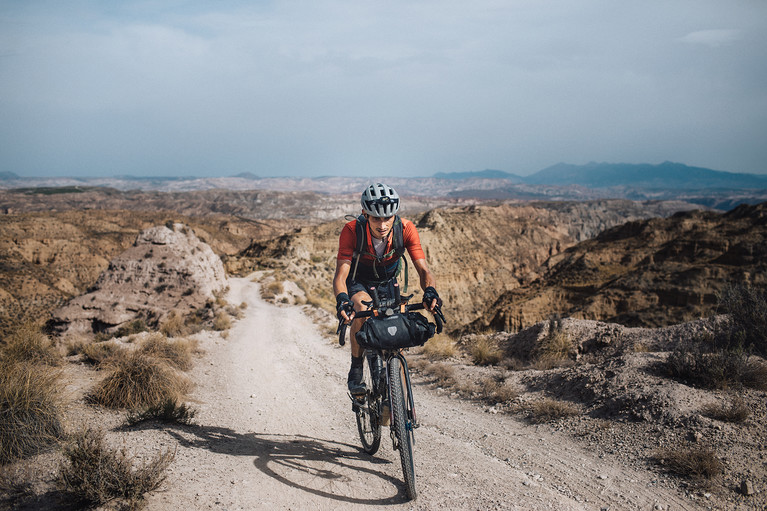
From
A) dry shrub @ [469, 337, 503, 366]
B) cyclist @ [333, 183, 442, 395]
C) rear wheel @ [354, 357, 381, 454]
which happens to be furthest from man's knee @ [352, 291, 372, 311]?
dry shrub @ [469, 337, 503, 366]

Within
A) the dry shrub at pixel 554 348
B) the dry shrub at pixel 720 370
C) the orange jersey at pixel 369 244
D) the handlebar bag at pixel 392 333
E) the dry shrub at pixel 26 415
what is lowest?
the dry shrub at pixel 554 348

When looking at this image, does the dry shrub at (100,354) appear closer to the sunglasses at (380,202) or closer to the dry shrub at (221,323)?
the dry shrub at (221,323)

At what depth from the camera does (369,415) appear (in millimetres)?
4688

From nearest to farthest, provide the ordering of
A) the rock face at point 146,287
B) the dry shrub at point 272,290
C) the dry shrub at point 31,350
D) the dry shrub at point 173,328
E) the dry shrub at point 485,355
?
1. the dry shrub at point 31,350
2. the dry shrub at point 485,355
3. the dry shrub at point 173,328
4. the rock face at point 146,287
5. the dry shrub at point 272,290

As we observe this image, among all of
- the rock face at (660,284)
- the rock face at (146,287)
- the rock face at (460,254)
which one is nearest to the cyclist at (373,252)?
the rock face at (146,287)

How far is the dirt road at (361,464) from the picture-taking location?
3.87 m

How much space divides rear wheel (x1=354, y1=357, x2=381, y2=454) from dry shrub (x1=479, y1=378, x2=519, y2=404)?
303 centimetres

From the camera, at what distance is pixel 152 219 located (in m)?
82.4

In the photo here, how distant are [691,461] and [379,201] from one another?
4428 mm

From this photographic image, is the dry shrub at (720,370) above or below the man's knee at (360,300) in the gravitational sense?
below

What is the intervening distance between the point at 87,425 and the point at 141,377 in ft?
4.04

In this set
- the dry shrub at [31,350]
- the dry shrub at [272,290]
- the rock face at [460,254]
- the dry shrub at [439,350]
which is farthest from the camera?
the rock face at [460,254]

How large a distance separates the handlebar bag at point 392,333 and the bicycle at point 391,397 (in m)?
0.04

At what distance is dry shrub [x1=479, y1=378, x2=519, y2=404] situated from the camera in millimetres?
7051
